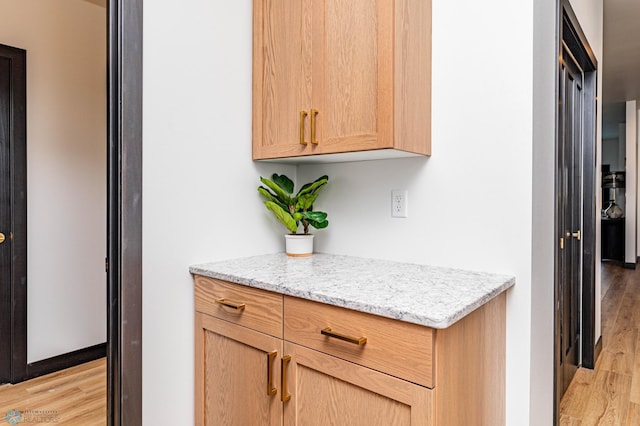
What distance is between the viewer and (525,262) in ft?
4.53

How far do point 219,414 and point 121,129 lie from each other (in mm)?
1093

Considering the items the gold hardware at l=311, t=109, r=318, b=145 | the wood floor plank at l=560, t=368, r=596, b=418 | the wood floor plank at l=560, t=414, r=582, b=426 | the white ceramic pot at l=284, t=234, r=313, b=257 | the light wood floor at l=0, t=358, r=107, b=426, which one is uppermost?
the gold hardware at l=311, t=109, r=318, b=145

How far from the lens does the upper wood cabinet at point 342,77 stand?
4.58ft

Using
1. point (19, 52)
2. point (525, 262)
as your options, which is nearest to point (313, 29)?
point (525, 262)

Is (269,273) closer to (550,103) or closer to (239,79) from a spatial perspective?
(239,79)

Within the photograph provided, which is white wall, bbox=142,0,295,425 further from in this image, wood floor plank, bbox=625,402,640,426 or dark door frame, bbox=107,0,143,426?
wood floor plank, bbox=625,402,640,426

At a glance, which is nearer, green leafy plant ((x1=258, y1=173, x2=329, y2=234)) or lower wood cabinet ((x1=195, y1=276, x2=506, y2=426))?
lower wood cabinet ((x1=195, y1=276, x2=506, y2=426))

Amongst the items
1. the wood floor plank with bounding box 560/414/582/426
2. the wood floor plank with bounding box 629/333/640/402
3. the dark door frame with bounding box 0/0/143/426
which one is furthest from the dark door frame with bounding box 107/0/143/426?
the wood floor plank with bounding box 629/333/640/402

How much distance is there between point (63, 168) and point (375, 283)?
2.39 metres

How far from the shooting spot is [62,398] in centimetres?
225

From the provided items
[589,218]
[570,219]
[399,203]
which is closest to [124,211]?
[399,203]

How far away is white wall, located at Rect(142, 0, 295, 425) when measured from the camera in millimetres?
1483

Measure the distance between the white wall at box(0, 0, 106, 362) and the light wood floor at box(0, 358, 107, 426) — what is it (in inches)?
7.7

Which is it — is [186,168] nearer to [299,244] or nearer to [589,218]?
[299,244]
